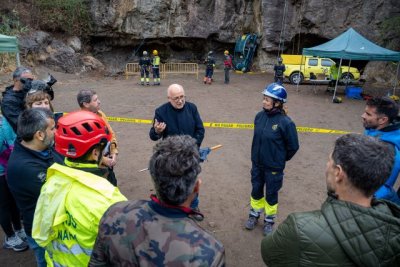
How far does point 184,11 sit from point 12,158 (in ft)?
68.2

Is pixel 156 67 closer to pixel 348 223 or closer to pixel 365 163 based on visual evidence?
pixel 365 163

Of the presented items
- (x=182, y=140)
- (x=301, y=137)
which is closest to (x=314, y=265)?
(x=182, y=140)

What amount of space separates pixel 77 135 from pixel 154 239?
0.95 metres

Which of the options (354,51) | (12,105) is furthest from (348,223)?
(354,51)

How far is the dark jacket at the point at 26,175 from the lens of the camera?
7.89 ft

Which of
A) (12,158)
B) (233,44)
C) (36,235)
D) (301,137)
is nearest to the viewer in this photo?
(36,235)

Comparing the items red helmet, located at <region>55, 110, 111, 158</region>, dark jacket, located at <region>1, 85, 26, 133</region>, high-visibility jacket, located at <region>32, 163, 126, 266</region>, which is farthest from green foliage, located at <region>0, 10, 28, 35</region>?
high-visibility jacket, located at <region>32, 163, 126, 266</region>

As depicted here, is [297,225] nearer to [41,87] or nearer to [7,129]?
[7,129]

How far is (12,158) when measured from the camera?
2.51m

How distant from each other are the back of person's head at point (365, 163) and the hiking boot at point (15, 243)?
12.2 ft

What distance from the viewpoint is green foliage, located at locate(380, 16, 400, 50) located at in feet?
50.7

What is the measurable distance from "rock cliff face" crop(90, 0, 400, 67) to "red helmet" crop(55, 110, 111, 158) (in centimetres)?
1968

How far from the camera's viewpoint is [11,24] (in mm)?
17922

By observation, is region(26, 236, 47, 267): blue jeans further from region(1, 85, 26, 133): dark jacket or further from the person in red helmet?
region(1, 85, 26, 133): dark jacket
